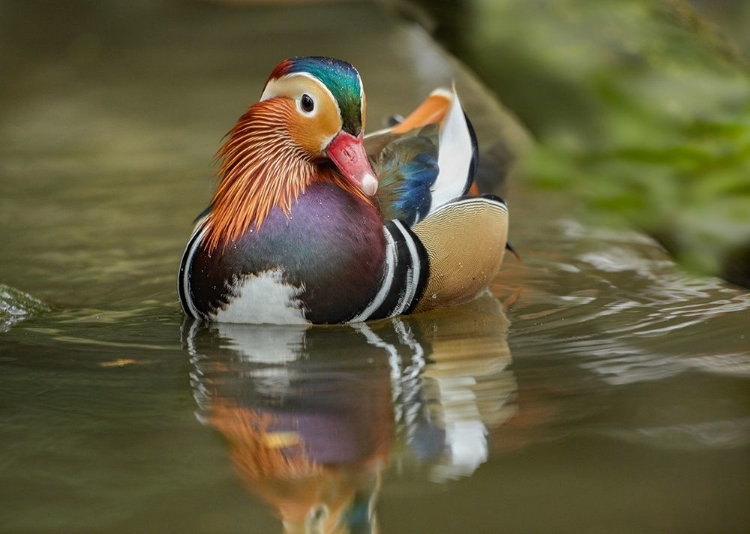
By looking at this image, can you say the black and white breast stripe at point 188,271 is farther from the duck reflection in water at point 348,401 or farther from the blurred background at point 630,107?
the blurred background at point 630,107

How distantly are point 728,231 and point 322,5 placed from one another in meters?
12.6

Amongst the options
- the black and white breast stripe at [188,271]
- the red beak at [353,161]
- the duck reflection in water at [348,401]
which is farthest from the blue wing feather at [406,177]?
the black and white breast stripe at [188,271]

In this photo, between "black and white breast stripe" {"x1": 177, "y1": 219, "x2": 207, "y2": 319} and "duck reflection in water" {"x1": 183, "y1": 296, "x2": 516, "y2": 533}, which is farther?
"black and white breast stripe" {"x1": 177, "y1": 219, "x2": 207, "y2": 319}

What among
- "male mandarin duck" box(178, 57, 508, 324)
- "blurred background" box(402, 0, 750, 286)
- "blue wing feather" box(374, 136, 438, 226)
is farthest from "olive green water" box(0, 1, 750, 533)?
"blurred background" box(402, 0, 750, 286)

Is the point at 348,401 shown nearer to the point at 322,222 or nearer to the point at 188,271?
the point at 322,222

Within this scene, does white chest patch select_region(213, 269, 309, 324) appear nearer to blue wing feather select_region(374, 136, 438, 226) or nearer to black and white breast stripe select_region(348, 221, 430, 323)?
black and white breast stripe select_region(348, 221, 430, 323)

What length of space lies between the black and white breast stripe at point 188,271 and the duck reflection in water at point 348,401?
0.25ft

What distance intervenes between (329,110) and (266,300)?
0.69m

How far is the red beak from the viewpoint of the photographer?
3.93 metres

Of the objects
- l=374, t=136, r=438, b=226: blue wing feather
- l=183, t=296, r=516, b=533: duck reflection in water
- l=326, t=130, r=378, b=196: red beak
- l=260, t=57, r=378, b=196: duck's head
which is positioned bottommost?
l=183, t=296, r=516, b=533: duck reflection in water

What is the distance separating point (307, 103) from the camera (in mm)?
4027

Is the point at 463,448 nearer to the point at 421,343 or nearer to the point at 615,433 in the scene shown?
the point at 615,433

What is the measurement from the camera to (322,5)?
13.7 meters

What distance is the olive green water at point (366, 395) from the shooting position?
2682 millimetres
